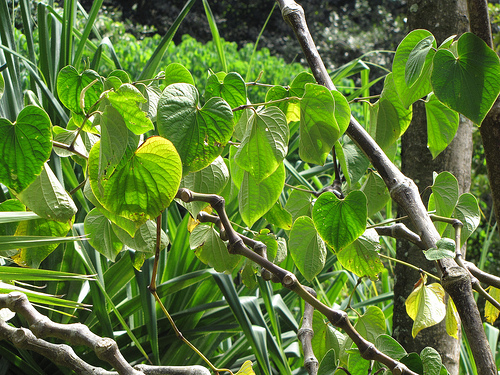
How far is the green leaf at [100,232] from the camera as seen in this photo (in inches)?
25.0

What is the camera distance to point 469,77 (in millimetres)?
430

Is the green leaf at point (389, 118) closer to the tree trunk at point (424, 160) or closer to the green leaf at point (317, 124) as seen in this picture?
the green leaf at point (317, 124)

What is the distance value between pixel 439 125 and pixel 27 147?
0.52 metres

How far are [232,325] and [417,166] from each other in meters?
0.61

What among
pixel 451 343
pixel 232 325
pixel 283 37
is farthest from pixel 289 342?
pixel 283 37

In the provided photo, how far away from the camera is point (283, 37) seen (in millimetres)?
10758

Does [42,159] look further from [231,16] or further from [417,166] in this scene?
[231,16]

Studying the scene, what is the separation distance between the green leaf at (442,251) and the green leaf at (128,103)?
28cm

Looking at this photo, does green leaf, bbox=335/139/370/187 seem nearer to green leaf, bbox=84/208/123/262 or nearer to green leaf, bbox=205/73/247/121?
green leaf, bbox=205/73/247/121

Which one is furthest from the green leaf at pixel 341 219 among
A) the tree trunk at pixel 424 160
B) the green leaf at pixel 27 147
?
the tree trunk at pixel 424 160

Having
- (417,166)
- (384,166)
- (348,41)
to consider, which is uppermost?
(384,166)

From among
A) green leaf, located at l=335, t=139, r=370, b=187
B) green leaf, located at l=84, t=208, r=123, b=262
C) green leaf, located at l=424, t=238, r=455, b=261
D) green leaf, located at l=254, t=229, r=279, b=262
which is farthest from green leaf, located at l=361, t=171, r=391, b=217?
green leaf, located at l=84, t=208, r=123, b=262

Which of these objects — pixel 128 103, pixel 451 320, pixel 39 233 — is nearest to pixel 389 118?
pixel 451 320

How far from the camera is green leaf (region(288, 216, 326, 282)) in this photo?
62 cm
